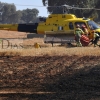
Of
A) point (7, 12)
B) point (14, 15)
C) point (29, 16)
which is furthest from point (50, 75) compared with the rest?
point (29, 16)

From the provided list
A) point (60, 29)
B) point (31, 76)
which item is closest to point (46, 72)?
point (31, 76)

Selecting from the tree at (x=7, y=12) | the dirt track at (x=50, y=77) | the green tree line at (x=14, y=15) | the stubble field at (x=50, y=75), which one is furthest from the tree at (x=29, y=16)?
the dirt track at (x=50, y=77)

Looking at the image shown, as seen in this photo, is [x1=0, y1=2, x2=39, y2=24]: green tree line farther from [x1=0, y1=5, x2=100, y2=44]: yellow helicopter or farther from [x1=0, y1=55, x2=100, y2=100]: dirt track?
→ [x1=0, y1=55, x2=100, y2=100]: dirt track

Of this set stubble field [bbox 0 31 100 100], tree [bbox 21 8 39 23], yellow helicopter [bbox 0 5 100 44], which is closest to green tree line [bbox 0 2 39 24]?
tree [bbox 21 8 39 23]

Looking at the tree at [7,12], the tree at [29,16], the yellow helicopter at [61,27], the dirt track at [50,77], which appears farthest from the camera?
the tree at [29,16]

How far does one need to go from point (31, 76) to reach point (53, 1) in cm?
5829

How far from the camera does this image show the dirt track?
10.1 m

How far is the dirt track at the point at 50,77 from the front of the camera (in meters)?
10.1

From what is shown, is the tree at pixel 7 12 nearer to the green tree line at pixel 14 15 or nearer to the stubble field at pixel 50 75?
the green tree line at pixel 14 15

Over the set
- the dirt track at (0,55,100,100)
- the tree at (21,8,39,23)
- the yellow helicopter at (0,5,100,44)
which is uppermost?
the yellow helicopter at (0,5,100,44)

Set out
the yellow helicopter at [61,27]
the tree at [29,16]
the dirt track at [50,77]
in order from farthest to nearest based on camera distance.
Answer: the tree at [29,16] → the yellow helicopter at [61,27] → the dirt track at [50,77]

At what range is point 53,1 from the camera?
2756 inches

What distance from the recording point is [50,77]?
41.0 ft

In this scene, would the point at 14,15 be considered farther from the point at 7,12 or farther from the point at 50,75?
the point at 50,75
